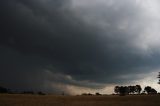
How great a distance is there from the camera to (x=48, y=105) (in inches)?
2350

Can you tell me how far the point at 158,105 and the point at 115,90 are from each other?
12415cm

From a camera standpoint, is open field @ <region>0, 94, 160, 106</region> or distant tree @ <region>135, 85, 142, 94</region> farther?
distant tree @ <region>135, 85, 142, 94</region>

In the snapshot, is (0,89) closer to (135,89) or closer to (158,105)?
(135,89)

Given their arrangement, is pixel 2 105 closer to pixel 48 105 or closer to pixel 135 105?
pixel 48 105

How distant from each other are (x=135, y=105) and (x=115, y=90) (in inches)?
4801

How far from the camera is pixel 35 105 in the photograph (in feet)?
197

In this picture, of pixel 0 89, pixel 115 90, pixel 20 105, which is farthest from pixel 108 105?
pixel 115 90

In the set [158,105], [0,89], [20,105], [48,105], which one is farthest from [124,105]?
[0,89]

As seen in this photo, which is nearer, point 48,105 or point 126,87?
point 48,105

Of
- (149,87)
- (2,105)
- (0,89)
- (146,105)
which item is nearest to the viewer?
(2,105)

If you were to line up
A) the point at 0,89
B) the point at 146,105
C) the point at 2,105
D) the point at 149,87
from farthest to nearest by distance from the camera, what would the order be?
the point at 149,87, the point at 0,89, the point at 146,105, the point at 2,105

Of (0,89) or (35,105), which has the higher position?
(0,89)

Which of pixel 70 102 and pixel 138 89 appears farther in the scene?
pixel 138 89

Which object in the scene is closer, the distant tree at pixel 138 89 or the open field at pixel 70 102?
the open field at pixel 70 102
